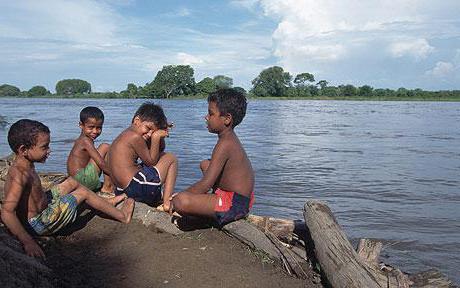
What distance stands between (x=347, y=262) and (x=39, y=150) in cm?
289

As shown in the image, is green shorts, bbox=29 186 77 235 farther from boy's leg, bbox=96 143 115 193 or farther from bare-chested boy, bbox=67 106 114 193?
boy's leg, bbox=96 143 115 193

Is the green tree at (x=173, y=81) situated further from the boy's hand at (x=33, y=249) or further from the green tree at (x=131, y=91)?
the boy's hand at (x=33, y=249)

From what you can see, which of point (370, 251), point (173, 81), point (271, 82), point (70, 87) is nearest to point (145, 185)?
point (370, 251)

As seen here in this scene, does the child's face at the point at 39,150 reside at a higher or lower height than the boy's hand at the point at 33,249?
higher

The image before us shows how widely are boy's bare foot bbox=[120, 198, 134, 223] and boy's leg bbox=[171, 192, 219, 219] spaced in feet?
2.24

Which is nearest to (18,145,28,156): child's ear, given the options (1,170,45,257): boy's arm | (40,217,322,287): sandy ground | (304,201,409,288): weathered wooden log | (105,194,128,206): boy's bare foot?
(1,170,45,257): boy's arm

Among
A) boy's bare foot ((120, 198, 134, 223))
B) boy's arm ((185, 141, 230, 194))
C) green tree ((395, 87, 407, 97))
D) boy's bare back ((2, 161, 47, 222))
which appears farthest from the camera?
green tree ((395, 87, 407, 97))

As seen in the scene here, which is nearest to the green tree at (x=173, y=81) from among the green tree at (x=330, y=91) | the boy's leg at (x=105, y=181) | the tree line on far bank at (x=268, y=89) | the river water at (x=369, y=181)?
the tree line on far bank at (x=268, y=89)

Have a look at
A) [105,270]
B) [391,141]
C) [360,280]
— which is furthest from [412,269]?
[391,141]

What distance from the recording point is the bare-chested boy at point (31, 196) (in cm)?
420

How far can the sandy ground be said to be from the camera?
3879 mm

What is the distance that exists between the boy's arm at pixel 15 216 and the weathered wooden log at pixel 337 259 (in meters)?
2.43

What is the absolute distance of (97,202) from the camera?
4.98m

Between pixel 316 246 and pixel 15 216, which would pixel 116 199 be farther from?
pixel 316 246
